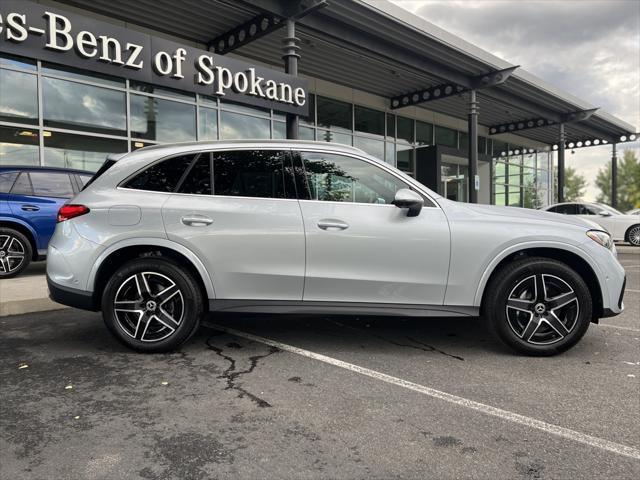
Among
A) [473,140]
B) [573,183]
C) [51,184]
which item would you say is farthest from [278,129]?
[573,183]

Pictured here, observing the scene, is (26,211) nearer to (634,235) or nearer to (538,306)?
(538,306)

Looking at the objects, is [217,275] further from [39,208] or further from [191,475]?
[39,208]

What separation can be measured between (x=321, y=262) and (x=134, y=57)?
7.34m

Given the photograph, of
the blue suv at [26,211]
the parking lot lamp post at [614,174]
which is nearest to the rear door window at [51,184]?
the blue suv at [26,211]

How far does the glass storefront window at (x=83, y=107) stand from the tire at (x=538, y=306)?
1108 centimetres

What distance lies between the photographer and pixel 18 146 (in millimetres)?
10727

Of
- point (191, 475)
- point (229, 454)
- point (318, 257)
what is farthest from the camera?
point (318, 257)

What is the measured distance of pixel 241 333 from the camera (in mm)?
4727

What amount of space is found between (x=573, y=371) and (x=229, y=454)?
8.86 feet

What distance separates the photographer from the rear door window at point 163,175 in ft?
13.3

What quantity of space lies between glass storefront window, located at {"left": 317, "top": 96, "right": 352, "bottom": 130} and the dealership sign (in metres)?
5.75

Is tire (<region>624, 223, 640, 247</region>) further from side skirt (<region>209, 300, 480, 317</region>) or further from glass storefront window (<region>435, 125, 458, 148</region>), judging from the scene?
side skirt (<region>209, 300, 480, 317</region>)

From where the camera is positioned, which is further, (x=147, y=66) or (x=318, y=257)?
(x=147, y=66)

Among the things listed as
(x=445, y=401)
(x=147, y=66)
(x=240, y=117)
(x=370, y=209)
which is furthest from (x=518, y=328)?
(x=240, y=117)
